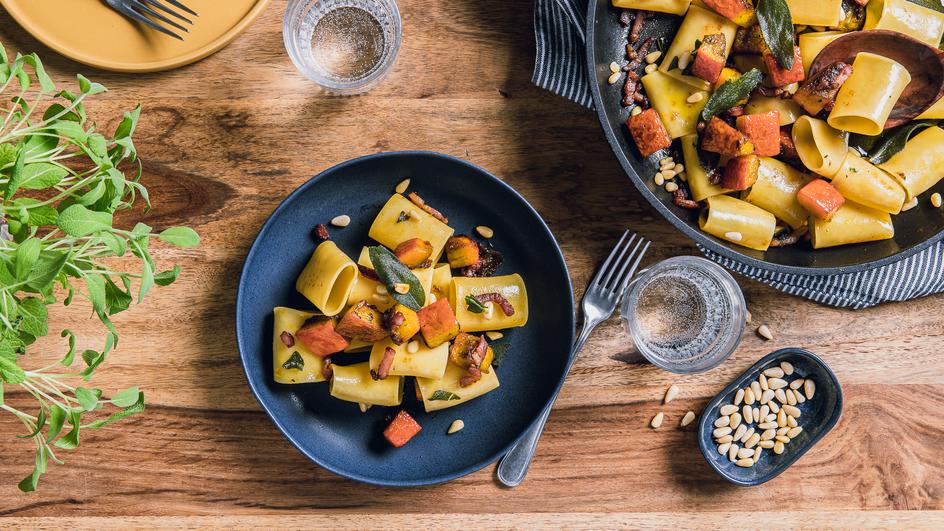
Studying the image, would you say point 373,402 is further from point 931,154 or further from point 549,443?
point 931,154

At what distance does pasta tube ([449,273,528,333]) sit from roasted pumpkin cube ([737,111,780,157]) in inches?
24.0

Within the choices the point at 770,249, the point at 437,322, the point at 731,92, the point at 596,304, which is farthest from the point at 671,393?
the point at 731,92

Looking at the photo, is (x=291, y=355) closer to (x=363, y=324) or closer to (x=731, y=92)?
(x=363, y=324)

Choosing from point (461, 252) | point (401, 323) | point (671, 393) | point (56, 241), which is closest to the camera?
point (56, 241)

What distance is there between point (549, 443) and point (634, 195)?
653 millimetres

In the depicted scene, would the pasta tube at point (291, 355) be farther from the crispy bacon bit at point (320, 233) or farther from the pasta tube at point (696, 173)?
the pasta tube at point (696, 173)

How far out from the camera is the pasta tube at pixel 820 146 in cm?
166

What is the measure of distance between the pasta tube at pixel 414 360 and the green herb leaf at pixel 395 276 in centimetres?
11

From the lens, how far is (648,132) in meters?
1.66

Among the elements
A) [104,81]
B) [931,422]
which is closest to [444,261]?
[104,81]

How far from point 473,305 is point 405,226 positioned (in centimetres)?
24

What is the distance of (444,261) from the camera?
5.82 feet

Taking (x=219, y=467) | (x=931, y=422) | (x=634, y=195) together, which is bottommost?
(x=219, y=467)

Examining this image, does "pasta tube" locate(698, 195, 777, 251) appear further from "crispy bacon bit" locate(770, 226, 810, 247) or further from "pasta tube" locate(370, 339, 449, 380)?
"pasta tube" locate(370, 339, 449, 380)
